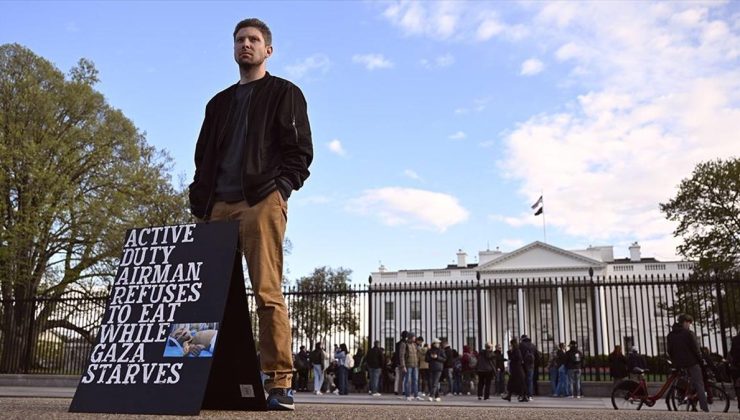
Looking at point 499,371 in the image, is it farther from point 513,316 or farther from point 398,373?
point 513,316

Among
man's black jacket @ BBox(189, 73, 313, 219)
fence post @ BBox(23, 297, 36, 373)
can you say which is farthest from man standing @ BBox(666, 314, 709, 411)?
fence post @ BBox(23, 297, 36, 373)

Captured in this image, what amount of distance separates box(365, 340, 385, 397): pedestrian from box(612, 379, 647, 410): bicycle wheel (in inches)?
269

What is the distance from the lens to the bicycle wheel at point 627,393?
12.0m

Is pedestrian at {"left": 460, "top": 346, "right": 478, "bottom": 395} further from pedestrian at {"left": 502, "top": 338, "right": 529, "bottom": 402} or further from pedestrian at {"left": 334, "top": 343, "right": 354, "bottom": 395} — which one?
pedestrian at {"left": 334, "top": 343, "right": 354, "bottom": 395}

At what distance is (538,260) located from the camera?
6119cm

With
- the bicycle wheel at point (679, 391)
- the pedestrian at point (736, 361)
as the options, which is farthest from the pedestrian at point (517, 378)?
the pedestrian at point (736, 361)

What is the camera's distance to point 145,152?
27.4 metres

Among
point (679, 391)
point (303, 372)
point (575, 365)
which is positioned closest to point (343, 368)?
point (303, 372)

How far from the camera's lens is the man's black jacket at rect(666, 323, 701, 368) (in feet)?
34.2

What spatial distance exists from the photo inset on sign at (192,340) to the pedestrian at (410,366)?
1287 cm

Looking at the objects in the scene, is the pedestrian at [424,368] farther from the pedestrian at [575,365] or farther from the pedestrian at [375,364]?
the pedestrian at [575,365]

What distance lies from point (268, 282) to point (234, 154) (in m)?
0.75

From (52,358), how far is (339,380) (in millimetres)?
8795

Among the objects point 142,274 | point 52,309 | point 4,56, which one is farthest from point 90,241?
point 142,274
